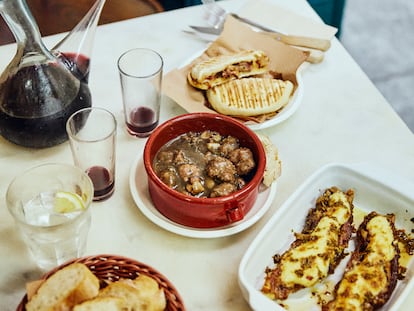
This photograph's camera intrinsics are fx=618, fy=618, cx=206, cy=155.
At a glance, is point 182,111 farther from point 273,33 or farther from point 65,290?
point 65,290

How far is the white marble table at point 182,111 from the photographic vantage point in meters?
1.06

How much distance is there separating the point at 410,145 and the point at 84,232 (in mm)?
718

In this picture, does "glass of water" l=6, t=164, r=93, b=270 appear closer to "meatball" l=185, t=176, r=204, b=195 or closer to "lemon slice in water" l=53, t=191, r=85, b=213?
"lemon slice in water" l=53, t=191, r=85, b=213

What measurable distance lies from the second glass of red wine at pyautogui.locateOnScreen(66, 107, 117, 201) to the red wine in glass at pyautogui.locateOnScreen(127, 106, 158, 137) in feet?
0.30

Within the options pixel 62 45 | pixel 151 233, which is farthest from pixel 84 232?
pixel 62 45

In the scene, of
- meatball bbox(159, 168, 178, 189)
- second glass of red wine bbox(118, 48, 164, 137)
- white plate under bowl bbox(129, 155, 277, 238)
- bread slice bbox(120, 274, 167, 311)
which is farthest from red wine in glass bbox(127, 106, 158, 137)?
bread slice bbox(120, 274, 167, 311)

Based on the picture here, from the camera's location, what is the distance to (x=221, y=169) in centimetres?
113

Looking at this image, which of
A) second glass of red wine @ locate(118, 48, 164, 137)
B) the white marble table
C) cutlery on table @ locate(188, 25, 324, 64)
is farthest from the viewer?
cutlery on table @ locate(188, 25, 324, 64)

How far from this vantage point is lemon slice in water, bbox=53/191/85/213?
1.04m

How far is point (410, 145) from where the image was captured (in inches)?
52.3

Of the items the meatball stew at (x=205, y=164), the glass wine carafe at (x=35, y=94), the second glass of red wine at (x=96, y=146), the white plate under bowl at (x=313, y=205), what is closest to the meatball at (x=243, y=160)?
the meatball stew at (x=205, y=164)

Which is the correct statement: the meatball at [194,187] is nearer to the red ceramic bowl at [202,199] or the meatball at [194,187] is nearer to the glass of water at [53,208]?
the red ceramic bowl at [202,199]

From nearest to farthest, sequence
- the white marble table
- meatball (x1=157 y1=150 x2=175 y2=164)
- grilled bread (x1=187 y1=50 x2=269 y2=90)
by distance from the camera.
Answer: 1. the white marble table
2. meatball (x1=157 y1=150 x2=175 y2=164)
3. grilled bread (x1=187 y1=50 x2=269 y2=90)

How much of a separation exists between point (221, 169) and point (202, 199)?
10 cm
